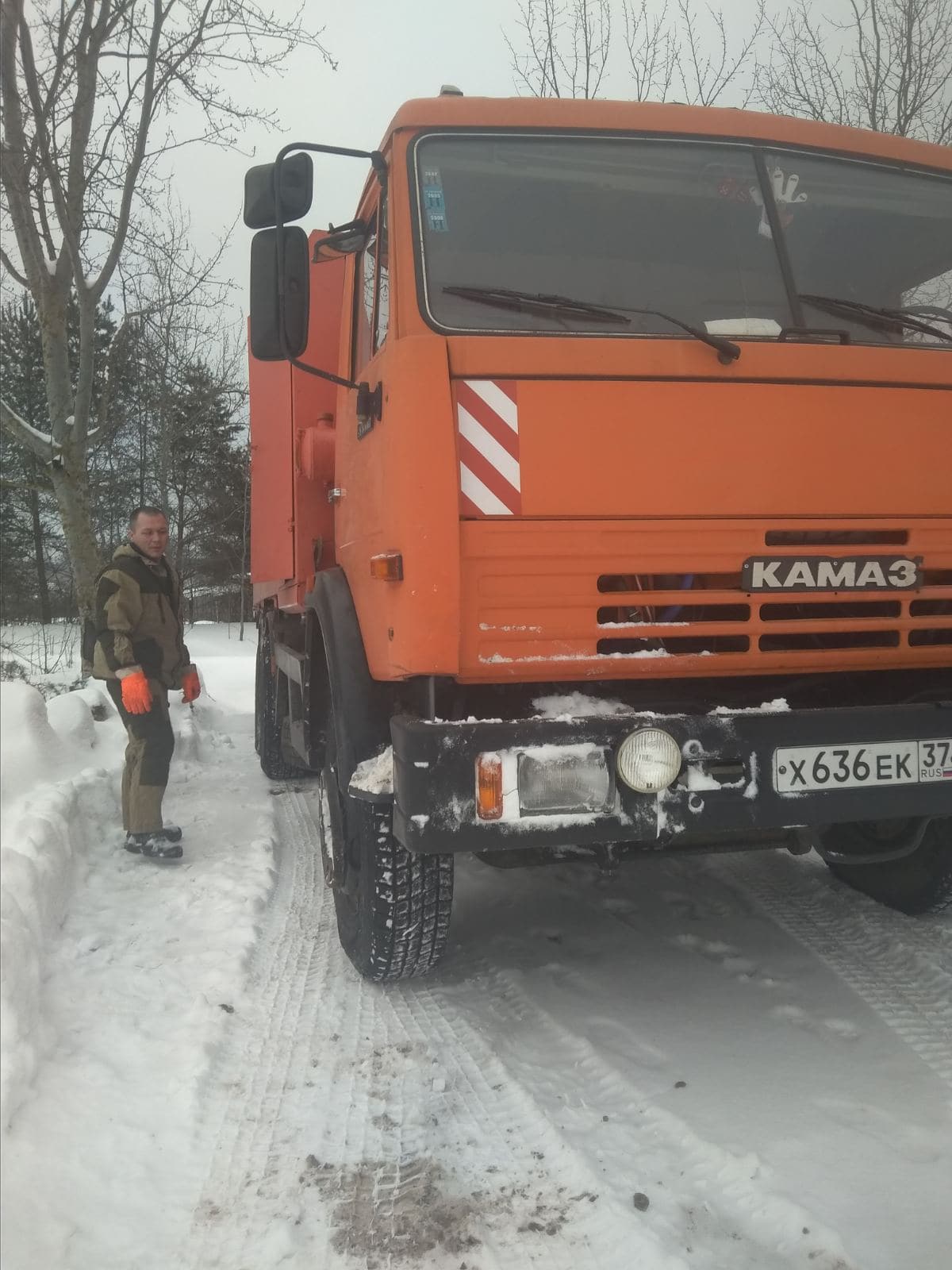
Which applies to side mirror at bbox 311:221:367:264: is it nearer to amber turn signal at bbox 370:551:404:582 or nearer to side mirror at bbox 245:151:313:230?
side mirror at bbox 245:151:313:230

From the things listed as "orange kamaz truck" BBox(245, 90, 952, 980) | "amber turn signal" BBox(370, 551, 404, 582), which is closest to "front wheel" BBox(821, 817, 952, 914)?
"orange kamaz truck" BBox(245, 90, 952, 980)

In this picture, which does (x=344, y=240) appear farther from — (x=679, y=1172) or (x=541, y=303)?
(x=679, y=1172)

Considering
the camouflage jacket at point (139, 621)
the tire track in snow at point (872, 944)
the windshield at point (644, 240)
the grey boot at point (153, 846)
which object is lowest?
the tire track in snow at point (872, 944)

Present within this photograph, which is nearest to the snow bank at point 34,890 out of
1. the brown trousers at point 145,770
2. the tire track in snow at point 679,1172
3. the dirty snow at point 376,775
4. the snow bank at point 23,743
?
the snow bank at point 23,743

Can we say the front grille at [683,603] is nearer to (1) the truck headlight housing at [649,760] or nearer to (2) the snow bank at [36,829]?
(1) the truck headlight housing at [649,760]

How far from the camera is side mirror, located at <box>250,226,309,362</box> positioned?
3094 mm

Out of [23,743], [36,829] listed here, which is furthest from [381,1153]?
[23,743]

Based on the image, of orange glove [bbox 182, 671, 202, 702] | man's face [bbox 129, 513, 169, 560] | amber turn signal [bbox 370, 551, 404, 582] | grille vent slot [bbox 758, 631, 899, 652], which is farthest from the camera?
orange glove [bbox 182, 671, 202, 702]

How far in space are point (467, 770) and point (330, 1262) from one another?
44.9 inches

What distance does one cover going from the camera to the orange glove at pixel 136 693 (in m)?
4.64

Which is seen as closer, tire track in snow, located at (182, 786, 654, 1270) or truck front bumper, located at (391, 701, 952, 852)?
tire track in snow, located at (182, 786, 654, 1270)

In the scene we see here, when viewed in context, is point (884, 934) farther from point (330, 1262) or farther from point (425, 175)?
point (425, 175)

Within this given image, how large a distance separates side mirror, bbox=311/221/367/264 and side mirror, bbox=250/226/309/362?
307mm

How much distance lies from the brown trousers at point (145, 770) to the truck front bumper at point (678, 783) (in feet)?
8.10
